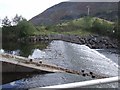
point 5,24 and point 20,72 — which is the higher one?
point 5,24

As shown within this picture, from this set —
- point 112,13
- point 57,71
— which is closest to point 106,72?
point 57,71

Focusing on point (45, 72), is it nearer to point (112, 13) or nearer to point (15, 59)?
point (15, 59)

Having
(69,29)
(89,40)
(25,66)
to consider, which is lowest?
(25,66)

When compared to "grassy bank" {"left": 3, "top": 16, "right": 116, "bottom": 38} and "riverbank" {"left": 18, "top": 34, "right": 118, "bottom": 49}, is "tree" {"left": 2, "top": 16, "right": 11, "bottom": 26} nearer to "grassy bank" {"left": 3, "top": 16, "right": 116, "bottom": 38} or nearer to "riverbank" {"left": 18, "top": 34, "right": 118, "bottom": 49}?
"grassy bank" {"left": 3, "top": 16, "right": 116, "bottom": 38}

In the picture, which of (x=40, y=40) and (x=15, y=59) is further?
(x=40, y=40)

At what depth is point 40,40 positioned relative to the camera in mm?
53312

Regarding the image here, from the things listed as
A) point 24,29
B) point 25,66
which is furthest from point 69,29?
point 25,66

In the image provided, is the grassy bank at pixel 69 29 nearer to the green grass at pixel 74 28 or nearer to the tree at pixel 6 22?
the green grass at pixel 74 28

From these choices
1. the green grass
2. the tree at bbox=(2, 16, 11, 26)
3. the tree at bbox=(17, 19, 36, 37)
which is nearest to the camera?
the tree at bbox=(17, 19, 36, 37)

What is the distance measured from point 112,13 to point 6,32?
3373cm

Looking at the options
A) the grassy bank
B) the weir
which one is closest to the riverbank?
the grassy bank

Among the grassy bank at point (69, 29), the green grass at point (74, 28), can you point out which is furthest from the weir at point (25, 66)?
the green grass at point (74, 28)

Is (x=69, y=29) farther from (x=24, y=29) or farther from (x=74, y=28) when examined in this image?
(x=24, y=29)

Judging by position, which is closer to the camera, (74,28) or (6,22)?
(6,22)
